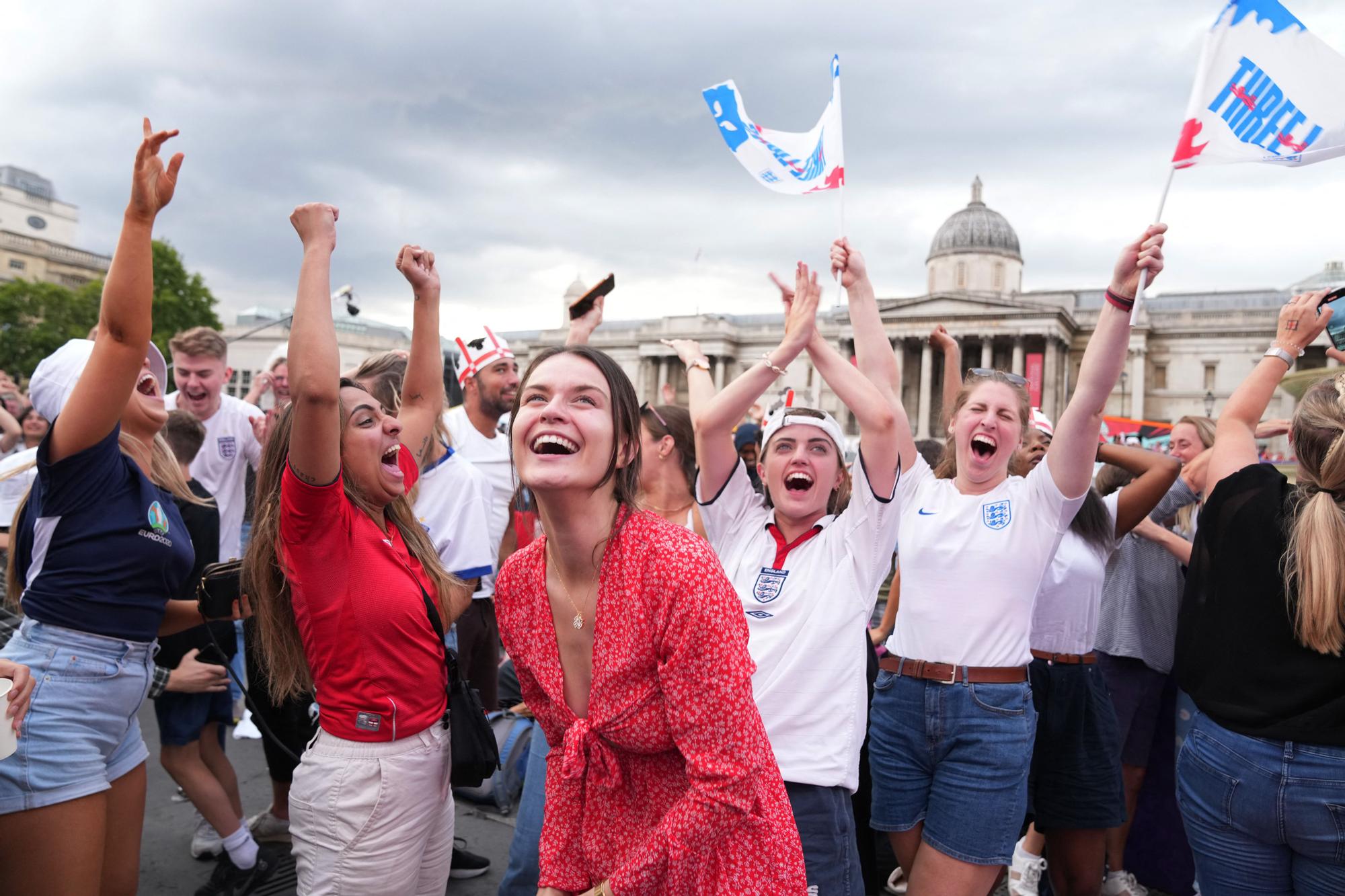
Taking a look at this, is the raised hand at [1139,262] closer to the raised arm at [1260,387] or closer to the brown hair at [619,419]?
the raised arm at [1260,387]

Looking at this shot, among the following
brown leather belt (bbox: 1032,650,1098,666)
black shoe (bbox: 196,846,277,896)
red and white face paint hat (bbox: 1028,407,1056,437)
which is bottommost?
black shoe (bbox: 196,846,277,896)

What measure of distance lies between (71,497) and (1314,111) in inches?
153

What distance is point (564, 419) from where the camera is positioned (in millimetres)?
1857

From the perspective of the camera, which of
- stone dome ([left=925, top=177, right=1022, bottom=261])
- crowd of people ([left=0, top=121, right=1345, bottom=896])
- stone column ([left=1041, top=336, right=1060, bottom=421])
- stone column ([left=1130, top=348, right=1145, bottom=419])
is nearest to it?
crowd of people ([left=0, top=121, right=1345, bottom=896])

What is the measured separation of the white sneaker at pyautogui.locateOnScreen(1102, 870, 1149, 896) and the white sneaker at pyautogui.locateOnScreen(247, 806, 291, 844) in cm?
393

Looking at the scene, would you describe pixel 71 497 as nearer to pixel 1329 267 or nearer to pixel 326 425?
pixel 326 425

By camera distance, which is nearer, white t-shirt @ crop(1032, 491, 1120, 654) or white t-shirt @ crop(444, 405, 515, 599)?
white t-shirt @ crop(1032, 491, 1120, 654)

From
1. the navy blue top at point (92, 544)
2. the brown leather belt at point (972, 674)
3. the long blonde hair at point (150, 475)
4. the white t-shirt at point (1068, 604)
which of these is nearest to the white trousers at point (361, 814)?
→ the navy blue top at point (92, 544)

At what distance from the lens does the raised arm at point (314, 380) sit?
2.14m

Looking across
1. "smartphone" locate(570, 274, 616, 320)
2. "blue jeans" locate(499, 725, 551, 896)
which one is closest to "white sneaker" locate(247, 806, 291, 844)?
"blue jeans" locate(499, 725, 551, 896)

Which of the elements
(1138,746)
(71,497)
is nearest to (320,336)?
(71,497)

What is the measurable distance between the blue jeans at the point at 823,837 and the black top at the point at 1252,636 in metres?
1.14

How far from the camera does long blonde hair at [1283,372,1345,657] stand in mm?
2385

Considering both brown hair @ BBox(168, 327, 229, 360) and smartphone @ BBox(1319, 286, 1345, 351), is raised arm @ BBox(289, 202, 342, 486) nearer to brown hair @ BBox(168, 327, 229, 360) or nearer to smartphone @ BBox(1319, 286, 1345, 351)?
smartphone @ BBox(1319, 286, 1345, 351)
